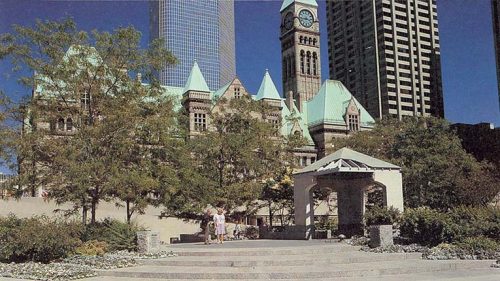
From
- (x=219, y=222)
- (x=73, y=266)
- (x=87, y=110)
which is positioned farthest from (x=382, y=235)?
(x=87, y=110)

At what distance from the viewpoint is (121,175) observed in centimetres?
2689

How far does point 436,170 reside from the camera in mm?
45188

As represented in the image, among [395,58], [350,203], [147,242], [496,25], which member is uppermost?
[395,58]

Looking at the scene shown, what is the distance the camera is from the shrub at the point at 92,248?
72.5 ft

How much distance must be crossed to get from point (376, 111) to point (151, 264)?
13873 centimetres

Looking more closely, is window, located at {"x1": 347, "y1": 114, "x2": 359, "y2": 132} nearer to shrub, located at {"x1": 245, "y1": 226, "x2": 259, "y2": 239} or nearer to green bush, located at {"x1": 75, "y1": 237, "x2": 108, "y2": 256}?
shrub, located at {"x1": 245, "y1": 226, "x2": 259, "y2": 239}

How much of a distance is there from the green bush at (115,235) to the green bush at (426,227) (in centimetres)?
1132

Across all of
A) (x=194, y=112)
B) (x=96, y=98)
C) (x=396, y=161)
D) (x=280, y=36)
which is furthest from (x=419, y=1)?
(x=96, y=98)

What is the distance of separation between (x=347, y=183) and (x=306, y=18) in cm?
10084

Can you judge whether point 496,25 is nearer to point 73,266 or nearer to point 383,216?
point 383,216

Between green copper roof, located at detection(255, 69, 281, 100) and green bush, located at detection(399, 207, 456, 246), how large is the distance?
2178 inches

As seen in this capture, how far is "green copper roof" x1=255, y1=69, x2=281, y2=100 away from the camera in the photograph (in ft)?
259

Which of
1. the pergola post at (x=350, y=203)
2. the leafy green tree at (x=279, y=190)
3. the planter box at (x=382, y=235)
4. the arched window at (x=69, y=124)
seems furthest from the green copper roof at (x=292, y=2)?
the planter box at (x=382, y=235)

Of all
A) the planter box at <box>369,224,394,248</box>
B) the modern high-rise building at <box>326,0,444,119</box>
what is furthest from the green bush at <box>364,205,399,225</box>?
the modern high-rise building at <box>326,0,444,119</box>
